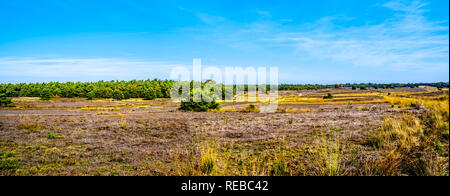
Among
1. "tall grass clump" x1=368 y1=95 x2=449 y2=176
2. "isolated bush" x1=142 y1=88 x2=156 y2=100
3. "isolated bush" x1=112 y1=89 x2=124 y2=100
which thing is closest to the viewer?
"tall grass clump" x1=368 y1=95 x2=449 y2=176

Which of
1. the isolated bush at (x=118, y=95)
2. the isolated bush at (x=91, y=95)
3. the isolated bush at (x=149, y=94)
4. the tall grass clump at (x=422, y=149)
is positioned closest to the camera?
the tall grass clump at (x=422, y=149)

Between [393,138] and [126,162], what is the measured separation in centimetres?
770

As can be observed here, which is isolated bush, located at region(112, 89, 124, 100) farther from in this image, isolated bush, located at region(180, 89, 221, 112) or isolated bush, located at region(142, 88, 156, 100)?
isolated bush, located at region(180, 89, 221, 112)

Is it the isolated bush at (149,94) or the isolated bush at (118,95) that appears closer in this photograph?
the isolated bush at (118,95)

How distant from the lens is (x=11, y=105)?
145 feet

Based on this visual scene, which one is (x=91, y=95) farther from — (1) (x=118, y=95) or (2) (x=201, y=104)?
(2) (x=201, y=104)

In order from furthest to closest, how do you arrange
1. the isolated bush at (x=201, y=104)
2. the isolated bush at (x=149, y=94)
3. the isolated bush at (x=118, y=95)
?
the isolated bush at (x=149, y=94)
the isolated bush at (x=118, y=95)
the isolated bush at (x=201, y=104)

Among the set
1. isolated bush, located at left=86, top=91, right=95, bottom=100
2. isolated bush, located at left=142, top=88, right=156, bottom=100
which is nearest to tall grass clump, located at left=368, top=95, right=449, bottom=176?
isolated bush, located at left=142, top=88, right=156, bottom=100

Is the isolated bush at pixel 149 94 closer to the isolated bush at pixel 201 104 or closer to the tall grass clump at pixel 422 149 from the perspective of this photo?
the isolated bush at pixel 201 104

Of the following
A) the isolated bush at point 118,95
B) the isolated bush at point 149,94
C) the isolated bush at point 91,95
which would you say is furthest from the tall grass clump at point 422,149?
the isolated bush at point 91,95

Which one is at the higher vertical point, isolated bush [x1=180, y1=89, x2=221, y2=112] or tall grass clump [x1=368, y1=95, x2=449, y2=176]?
tall grass clump [x1=368, y1=95, x2=449, y2=176]

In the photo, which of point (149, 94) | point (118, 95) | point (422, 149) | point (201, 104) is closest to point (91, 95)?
point (118, 95)

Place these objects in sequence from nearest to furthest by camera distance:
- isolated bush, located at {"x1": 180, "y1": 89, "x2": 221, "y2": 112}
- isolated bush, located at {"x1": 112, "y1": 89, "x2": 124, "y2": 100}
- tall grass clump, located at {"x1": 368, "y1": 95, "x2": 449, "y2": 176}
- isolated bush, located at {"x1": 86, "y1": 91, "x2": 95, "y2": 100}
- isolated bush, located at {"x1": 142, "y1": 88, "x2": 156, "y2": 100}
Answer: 1. tall grass clump, located at {"x1": 368, "y1": 95, "x2": 449, "y2": 176}
2. isolated bush, located at {"x1": 180, "y1": 89, "x2": 221, "y2": 112}
3. isolated bush, located at {"x1": 86, "y1": 91, "x2": 95, "y2": 100}
4. isolated bush, located at {"x1": 112, "y1": 89, "x2": 124, "y2": 100}
5. isolated bush, located at {"x1": 142, "y1": 88, "x2": 156, "y2": 100}
